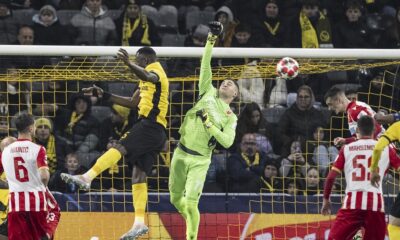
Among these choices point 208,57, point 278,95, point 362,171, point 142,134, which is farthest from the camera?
point 278,95

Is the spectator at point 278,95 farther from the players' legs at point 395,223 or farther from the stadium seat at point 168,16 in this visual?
the players' legs at point 395,223

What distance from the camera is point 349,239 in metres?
14.3

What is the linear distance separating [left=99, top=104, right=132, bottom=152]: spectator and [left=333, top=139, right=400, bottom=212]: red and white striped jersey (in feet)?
16.6

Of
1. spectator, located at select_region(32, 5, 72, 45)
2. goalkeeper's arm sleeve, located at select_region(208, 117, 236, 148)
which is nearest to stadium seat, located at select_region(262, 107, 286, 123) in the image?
goalkeeper's arm sleeve, located at select_region(208, 117, 236, 148)

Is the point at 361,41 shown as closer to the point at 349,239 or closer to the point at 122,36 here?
the point at 122,36

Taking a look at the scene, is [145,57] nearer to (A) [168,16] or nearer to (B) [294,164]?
(B) [294,164]

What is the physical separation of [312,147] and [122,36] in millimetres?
3802

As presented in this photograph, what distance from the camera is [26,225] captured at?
14.6m

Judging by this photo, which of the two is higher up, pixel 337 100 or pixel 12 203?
pixel 337 100

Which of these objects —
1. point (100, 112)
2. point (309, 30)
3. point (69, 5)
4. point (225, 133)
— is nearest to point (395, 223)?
point (225, 133)

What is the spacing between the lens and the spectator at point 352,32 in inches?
831

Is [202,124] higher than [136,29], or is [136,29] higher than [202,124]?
[136,29]

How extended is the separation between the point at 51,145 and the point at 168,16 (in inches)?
149

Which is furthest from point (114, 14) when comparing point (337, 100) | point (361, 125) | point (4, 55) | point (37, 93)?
point (361, 125)
